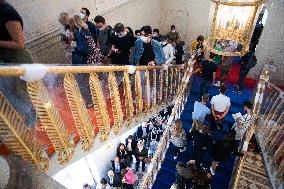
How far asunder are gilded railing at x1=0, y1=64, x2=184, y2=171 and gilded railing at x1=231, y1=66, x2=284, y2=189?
10.6ft

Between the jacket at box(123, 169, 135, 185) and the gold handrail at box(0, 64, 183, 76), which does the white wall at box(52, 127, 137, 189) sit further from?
the gold handrail at box(0, 64, 183, 76)

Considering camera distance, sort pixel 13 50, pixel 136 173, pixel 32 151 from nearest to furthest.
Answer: pixel 32 151 < pixel 13 50 < pixel 136 173

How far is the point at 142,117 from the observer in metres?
5.55

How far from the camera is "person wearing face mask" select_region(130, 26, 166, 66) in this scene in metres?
5.80

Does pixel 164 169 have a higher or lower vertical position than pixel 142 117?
lower

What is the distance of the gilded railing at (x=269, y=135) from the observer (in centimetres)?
561

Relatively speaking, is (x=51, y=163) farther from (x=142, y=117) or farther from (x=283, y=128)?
(x=283, y=128)

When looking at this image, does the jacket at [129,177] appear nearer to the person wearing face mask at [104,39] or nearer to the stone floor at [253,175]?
the stone floor at [253,175]

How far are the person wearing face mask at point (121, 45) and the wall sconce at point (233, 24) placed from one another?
176 centimetres

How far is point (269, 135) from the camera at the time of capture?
6.25 metres

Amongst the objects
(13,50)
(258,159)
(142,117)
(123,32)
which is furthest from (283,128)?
(13,50)

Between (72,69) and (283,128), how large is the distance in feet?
16.1

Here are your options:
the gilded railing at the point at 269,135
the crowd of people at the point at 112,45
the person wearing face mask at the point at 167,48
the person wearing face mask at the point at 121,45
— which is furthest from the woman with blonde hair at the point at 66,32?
the gilded railing at the point at 269,135

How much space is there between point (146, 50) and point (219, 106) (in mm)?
2336
